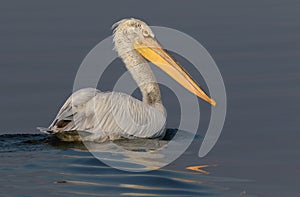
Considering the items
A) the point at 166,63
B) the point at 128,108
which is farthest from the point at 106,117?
the point at 166,63

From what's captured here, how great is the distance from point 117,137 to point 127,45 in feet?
4.33

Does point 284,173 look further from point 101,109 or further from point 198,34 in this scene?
point 198,34

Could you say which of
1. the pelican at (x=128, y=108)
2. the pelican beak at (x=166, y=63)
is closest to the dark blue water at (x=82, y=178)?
the pelican at (x=128, y=108)

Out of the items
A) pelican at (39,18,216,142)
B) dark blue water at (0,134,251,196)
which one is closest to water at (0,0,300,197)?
dark blue water at (0,134,251,196)

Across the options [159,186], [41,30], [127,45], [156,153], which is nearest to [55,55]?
[41,30]

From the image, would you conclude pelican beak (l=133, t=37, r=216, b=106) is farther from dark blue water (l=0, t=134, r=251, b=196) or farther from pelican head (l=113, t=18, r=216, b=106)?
dark blue water (l=0, t=134, r=251, b=196)

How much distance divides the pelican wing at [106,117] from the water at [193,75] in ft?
0.96

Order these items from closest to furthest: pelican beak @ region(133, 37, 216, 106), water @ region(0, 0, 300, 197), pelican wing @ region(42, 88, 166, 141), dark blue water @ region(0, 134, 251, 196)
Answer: dark blue water @ region(0, 134, 251, 196) < water @ region(0, 0, 300, 197) < pelican wing @ region(42, 88, 166, 141) < pelican beak @ region(133, 37, 216, 106)

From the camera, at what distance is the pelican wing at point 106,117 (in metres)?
8.63

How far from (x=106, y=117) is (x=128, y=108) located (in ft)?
0.77

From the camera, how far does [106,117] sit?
8.75m

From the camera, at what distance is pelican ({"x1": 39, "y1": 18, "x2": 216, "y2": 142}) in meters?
8.64

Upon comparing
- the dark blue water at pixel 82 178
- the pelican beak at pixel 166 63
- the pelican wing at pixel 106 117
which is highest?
the pelican beak at pixel 166 63

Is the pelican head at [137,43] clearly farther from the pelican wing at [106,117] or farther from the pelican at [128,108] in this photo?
the pelican wing at [106,117]
